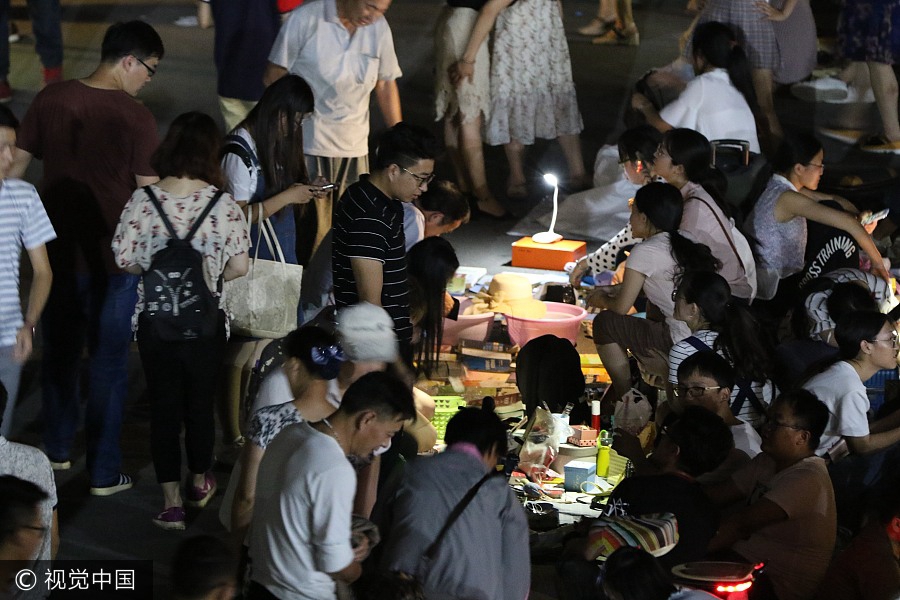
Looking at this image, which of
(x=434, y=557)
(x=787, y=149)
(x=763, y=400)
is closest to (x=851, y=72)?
(x=787, y=149)

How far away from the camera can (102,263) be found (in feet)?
18.0

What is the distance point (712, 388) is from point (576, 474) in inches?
29.4

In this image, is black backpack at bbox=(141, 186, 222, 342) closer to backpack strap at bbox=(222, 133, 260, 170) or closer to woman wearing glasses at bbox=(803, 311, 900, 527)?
backpack strap at bbox=(222, 133, 260, 170)

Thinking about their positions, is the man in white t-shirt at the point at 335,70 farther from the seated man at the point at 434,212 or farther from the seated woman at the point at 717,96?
the seated woman at the point at 717,96

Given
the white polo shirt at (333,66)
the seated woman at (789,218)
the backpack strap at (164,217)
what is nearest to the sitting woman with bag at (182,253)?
the backpack strap at (164,217)

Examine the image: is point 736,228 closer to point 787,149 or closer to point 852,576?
point 787,149

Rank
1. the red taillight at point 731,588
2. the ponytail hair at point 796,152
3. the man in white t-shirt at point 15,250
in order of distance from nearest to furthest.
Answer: the red taillight at point 731,588, the man in white t-shirt at point 15,250, the ponytail hair at point 796,152

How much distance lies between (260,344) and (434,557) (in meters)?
2.14

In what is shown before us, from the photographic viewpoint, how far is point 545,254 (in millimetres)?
8281

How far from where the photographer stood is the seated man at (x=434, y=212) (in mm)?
5930

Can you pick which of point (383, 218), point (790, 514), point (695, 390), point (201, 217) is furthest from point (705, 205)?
point (201, 217)

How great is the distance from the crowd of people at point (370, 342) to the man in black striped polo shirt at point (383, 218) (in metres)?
0.01

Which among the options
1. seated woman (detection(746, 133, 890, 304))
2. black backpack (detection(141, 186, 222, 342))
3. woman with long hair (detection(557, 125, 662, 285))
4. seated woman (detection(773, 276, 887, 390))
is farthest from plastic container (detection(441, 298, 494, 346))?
black backpack (detection(141, 186, 222, 342))

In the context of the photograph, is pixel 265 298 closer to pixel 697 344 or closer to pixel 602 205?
pixel 697 344
